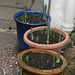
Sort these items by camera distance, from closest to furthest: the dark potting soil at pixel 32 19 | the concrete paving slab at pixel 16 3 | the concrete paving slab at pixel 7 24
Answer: the dark potting soil at pixel 32 19 < the concrete paving slab at pixel 7 24 < the concrete paving slab at pixel 16 3

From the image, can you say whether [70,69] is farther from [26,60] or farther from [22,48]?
[22,48]

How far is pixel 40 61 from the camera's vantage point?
80.1 inches

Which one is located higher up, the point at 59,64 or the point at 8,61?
the point at 59,64

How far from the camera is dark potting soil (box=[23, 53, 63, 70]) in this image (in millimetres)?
1947

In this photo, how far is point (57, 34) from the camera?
2539 millimetres

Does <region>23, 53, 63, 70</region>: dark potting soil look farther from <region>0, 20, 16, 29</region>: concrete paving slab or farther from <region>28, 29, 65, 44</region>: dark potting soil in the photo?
<region>0, 20, 16, 29</region>: concrete paving slab

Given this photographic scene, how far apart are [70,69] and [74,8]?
47.9 inches

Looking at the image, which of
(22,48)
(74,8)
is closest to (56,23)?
(74,8)

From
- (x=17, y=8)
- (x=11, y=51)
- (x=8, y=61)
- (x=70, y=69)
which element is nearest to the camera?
(x=70, y=69)

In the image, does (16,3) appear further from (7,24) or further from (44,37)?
(44,37)

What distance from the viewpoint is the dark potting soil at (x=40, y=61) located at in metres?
1.95

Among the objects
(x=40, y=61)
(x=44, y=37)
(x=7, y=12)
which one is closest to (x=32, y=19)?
(x=44, y=37)

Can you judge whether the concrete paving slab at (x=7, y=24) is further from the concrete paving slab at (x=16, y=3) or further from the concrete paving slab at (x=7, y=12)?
the concrete paving slab at (x=16, y=3)

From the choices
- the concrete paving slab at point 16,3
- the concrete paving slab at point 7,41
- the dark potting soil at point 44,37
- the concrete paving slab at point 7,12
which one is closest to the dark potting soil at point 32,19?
the dark potting soil at point 44,37
